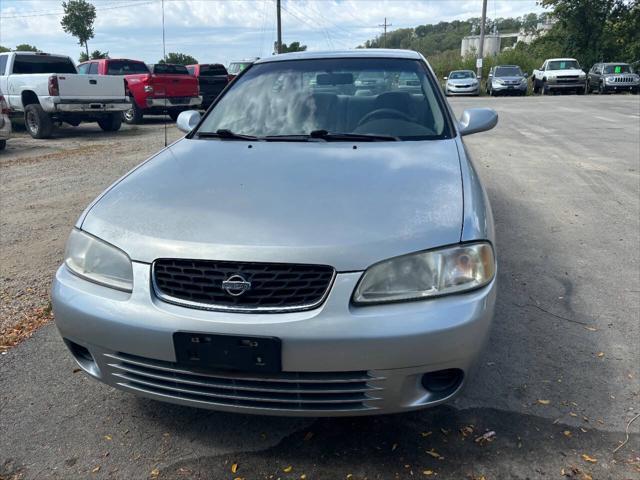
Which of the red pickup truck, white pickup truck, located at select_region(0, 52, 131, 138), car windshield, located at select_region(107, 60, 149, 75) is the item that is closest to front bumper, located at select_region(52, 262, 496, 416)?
white pickup truck, located at select_region(0, 52, 131, 138)

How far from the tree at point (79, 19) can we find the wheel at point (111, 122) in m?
30.8

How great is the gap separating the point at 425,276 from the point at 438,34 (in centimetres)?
11584

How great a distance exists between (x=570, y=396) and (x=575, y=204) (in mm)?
3894

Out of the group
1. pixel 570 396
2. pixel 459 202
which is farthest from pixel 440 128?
pixel 570 396

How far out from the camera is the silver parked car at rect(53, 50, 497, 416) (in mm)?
1914

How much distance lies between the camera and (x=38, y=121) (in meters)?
12.4

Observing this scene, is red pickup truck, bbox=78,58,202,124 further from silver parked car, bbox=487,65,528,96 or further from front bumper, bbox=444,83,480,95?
silver parked car, bbox=487,65,528,96

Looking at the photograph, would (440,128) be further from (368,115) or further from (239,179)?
(239,179)

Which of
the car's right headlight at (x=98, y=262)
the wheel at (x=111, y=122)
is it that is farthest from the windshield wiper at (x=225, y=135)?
the wheel at (x=111, y=122)

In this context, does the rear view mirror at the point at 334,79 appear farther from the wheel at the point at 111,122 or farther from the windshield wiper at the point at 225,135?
the wheel at the point at 111,122

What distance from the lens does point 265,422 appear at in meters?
2.46

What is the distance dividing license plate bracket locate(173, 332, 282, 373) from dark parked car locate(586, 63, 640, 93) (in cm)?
3018

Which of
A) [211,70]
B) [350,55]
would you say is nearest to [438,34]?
[211,70]

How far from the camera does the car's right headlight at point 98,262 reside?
212 centimetres
